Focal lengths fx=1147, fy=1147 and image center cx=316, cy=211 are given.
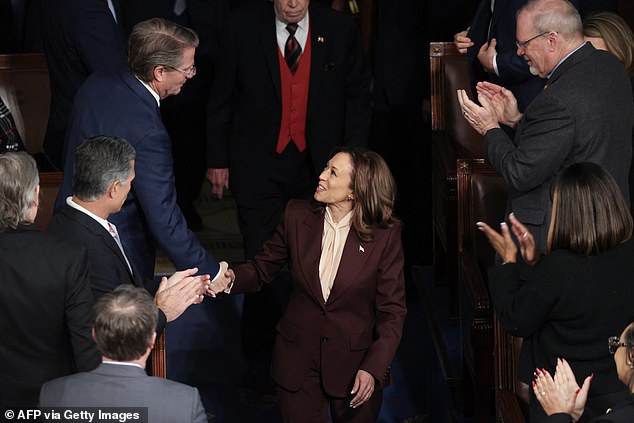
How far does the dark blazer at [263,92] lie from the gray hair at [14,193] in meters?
1.73

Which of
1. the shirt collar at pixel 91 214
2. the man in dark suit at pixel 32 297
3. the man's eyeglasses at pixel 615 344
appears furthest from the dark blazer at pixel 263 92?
the man's eyeglasses at pixel 615 344

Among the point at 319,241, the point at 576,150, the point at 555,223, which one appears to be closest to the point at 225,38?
the point at 319,241

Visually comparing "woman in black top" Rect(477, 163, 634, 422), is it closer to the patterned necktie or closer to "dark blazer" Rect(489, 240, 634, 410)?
"dark blazer" Rect(489, 240, 634, 410)

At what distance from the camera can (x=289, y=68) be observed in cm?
511

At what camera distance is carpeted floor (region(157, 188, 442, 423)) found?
16.7 feet

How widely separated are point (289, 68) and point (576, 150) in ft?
5.37

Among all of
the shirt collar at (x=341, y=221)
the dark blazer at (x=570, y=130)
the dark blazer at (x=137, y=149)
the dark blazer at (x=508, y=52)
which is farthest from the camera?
the dark blazer at (x=508, y=52)

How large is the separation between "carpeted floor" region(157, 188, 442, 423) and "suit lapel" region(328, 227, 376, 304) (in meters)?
1.20

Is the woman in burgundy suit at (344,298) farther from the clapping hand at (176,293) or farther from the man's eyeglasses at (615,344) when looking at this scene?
the man's eyeglasses at (615,344)

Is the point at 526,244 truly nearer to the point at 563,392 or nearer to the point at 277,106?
the point at 563,392

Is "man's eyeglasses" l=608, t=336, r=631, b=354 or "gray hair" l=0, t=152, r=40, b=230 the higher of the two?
"gray hair" l=0, t=152, r=40, b=230

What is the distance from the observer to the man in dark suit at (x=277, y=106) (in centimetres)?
508

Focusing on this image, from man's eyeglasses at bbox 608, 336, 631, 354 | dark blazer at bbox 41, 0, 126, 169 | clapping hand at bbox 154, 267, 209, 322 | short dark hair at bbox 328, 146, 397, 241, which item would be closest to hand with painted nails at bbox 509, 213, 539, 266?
man's eyeglasses at bbox 608, 336, 631, 354

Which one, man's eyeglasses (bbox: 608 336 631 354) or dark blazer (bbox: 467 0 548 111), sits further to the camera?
dark blazer (bbox: 467 0 548 111)
